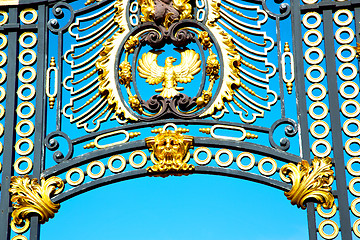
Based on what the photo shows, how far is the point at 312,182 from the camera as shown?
941 cm

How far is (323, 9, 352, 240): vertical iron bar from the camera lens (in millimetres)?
9320

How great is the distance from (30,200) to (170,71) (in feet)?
5.31

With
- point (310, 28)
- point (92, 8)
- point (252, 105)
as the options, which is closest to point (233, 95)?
point (252, 105)

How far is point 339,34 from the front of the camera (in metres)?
9.99

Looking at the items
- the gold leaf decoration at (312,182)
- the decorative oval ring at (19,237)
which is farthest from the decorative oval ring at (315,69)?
the decorative oval ring at (19,237)

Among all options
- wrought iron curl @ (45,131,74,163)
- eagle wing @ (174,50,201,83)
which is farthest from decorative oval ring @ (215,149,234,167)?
wrought iron curl @ (45,131,74,163)

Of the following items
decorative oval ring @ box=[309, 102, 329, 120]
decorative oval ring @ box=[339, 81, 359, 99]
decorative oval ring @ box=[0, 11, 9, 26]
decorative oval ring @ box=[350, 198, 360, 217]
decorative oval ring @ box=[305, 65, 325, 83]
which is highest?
decorative oval ring @ box=[0, 11, 9, 26]

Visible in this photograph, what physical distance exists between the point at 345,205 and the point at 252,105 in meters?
1.18

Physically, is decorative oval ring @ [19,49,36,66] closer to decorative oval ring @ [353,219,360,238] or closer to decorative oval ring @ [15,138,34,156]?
decorative oval ring @ [15,138,34,156]

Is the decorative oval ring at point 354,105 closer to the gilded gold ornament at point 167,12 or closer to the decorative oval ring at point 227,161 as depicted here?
the decorative oval ring at point 227,161

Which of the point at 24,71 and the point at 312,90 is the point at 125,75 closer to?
the point at 24,71

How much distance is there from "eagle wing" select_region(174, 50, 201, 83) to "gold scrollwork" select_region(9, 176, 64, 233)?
1.40 metres

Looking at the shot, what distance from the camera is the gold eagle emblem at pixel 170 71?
9.95 meters

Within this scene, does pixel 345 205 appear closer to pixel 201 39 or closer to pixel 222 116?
pixel 222 116
